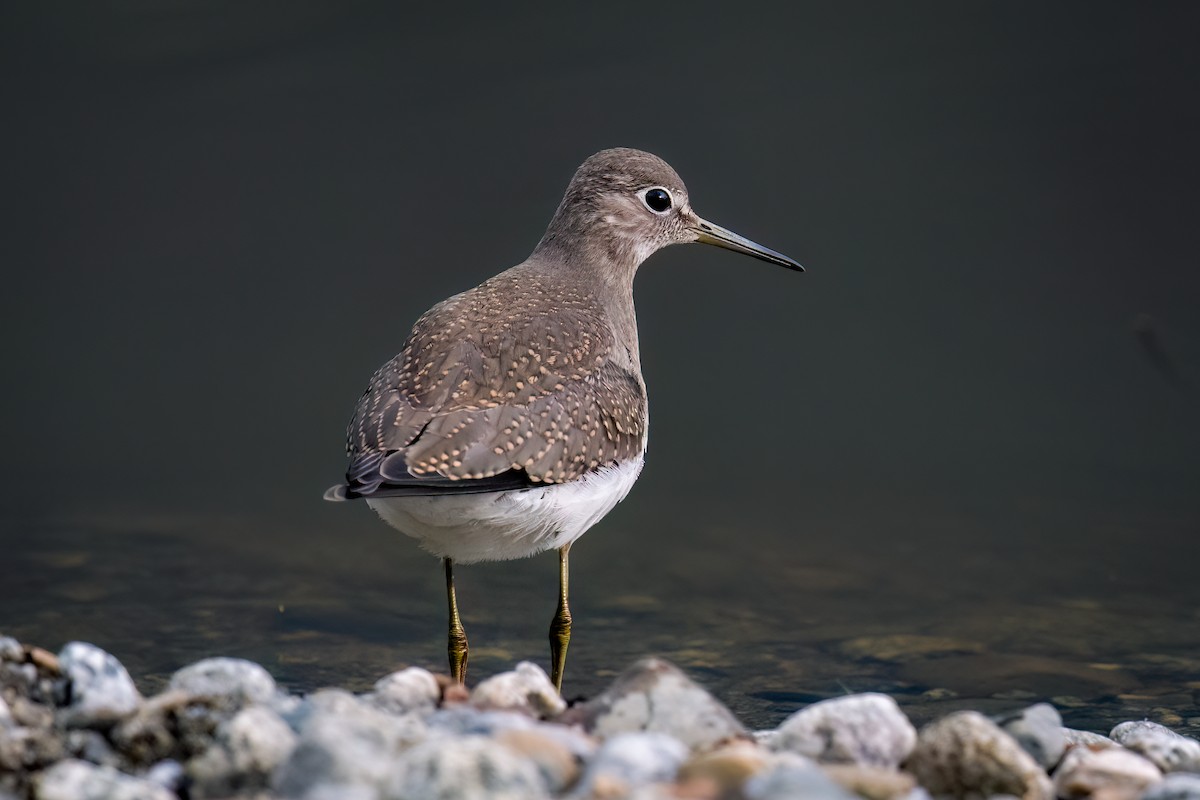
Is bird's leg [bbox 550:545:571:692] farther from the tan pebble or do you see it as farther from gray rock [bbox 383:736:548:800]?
gray rock [bbox 383:736:548:800]

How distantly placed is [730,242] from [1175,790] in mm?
3471

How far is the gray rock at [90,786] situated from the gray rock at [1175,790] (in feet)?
6.24

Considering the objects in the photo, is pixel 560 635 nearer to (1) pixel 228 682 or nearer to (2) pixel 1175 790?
(1) pixel 228 682

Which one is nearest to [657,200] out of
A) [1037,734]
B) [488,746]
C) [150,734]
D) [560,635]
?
[560,635]

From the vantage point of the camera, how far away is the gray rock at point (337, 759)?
8.18 ft

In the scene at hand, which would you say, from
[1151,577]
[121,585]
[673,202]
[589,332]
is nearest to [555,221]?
[673,202]

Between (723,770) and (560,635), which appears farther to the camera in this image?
(560,635)

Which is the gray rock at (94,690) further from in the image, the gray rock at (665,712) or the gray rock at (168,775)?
the gray rock at (665,712)

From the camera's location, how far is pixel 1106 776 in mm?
3127

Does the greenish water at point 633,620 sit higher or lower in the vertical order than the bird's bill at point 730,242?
lower

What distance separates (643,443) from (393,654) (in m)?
1.67

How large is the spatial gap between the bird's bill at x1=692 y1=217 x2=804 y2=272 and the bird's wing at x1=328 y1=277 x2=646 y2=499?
102 cm

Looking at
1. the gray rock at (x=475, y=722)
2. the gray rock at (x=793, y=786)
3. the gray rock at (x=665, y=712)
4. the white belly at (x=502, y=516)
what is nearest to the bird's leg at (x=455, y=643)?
the white belly at (x=502, y=516)

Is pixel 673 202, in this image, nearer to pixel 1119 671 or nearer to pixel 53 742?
pixel 1119 671
